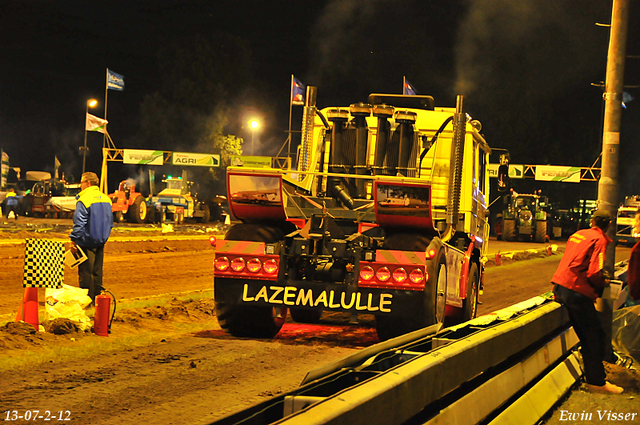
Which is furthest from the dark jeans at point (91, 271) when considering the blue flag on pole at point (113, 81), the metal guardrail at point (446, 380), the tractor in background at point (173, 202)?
the blue flag on pole at point (113, 81)

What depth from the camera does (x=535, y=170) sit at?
48.3 metres

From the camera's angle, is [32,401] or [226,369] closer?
[32,401]

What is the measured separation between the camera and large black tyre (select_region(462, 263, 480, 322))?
31.8ft

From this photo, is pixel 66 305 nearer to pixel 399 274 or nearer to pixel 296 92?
pixel 399 274

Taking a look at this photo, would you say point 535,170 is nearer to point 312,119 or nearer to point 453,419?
point 312,119

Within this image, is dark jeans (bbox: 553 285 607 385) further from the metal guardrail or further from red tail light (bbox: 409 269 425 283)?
red tail light (bbox: 409 269 425 283)

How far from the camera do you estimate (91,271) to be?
9.12m

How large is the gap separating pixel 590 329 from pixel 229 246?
3.86m

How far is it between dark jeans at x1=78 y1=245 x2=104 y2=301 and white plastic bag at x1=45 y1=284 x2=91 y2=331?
1.01m

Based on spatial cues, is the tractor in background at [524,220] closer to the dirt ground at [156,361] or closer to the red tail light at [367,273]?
the dirt ground at [156,361]

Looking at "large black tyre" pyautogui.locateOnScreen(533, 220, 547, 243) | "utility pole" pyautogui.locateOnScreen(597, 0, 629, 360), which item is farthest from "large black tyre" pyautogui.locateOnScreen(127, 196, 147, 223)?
"utility pole" pyautogui.locateOnScreen(597, 0, 629, 360)

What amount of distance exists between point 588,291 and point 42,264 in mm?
5767

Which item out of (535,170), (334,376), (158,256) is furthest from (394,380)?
(535,170)

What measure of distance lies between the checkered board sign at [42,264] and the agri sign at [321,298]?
2223 millimetres
